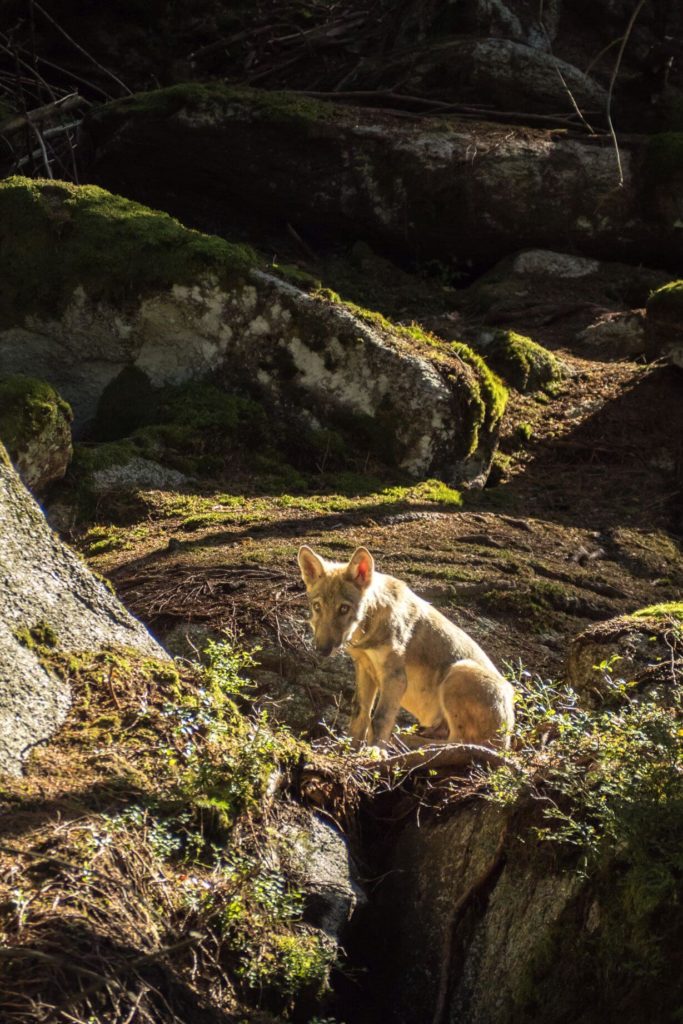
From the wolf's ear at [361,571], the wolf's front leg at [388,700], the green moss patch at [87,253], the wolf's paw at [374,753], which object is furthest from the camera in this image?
the green moss patch at [87,253]

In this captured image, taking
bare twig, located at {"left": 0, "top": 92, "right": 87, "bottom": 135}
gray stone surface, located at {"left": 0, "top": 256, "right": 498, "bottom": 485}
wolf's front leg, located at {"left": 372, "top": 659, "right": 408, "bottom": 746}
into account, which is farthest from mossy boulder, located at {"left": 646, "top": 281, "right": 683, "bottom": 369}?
wolf's front leg, located at {"left": 372, "top": 659, "right": 408, "bottom": 746}

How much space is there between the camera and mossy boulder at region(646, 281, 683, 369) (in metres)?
17.3

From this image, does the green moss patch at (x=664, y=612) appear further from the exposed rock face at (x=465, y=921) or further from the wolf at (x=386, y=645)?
the exposed rock face at (x=465, y=921)

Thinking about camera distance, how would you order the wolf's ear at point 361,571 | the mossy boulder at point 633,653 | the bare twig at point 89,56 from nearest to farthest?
the mossy boulder at point 633,653, the wolf's ear at point 361,571, the bare twig at point 89,56

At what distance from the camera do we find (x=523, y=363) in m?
17.5

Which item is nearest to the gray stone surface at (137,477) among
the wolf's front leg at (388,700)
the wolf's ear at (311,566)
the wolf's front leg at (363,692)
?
the wolf's ear at (311,566)

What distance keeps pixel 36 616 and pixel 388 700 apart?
272 centimetres

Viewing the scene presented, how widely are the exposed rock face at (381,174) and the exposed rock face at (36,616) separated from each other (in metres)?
13.9

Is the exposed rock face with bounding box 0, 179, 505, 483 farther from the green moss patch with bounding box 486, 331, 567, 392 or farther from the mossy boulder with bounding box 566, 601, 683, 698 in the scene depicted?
the mossy boulder with bounding box 566, 601, 683, 698

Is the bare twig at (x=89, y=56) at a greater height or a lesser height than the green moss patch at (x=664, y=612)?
greater

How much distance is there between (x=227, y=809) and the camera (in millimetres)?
5820

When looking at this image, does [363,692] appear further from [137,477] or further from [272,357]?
[272,357]

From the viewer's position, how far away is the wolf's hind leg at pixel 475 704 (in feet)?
25.2

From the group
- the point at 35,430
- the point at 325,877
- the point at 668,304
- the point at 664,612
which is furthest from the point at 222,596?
the point at 668,304
